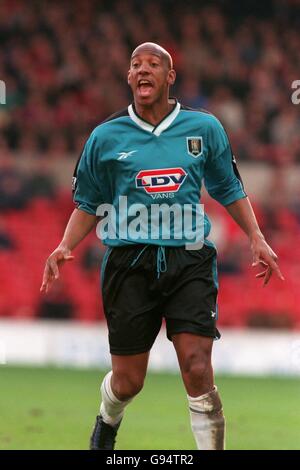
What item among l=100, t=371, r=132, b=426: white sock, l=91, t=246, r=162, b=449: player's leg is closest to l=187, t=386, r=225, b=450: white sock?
l=91, t=246, r=162, b=449: player's leg

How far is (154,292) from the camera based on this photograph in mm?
6645

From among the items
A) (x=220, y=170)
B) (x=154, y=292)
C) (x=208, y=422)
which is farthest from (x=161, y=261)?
(x=208, y=422)

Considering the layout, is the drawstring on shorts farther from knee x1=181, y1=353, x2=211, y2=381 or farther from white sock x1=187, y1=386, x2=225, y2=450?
white sock x1=187, y1=386, x2=225, y2=450

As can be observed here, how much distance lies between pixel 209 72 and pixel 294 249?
13.3 feet

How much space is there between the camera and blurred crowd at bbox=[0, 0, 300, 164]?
18.5m

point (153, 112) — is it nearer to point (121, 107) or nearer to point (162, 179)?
point (162, 179)

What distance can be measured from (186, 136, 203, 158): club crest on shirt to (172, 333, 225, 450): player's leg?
1147 millimetres

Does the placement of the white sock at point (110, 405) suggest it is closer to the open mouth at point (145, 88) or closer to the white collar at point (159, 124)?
the white collar at point (159, 124)

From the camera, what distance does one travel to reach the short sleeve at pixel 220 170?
6.78 metres

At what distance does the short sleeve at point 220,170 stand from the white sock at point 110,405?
51.8 inches

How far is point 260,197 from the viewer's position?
18016mm

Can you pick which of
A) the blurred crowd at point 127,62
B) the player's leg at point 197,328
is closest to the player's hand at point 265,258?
the player's leg at point 197,328
